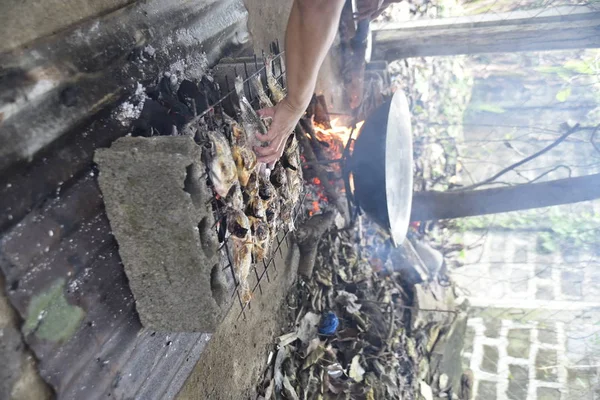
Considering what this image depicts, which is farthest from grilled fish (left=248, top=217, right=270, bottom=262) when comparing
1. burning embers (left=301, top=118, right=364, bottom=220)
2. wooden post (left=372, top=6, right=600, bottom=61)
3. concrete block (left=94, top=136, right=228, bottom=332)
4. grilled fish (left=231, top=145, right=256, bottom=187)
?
wooden post (left=372, top=6, right=600, bottom=61)

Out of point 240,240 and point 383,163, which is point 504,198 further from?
point 240,240

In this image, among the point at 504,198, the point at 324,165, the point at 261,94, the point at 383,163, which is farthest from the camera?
the point at 504,198

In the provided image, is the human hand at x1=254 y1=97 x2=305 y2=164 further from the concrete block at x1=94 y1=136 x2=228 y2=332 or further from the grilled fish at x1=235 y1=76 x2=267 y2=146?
the concrete block at x1=94 y1=136 x2=228 y2=332

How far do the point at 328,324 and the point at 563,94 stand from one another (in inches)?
448

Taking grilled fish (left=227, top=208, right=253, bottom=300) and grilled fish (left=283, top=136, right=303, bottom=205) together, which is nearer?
grilled fish (left=227, top=208, right=253, bottom=300)

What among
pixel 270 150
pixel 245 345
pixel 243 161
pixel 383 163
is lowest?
pixel 245 345

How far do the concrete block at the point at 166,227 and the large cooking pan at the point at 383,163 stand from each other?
3103 mm

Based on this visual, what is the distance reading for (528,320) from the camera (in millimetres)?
11055

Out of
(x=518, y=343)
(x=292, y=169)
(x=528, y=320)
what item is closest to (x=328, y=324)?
(x=292, y=169)

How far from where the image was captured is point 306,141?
Answer: 19.5 feet

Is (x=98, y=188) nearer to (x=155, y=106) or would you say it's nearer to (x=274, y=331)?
(x=155, y=106)

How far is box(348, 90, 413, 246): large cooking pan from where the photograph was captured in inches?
211

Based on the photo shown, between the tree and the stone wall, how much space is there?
4.39 metres

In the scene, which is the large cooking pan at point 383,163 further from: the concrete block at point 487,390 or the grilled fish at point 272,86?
the concrete block at point 487,390
